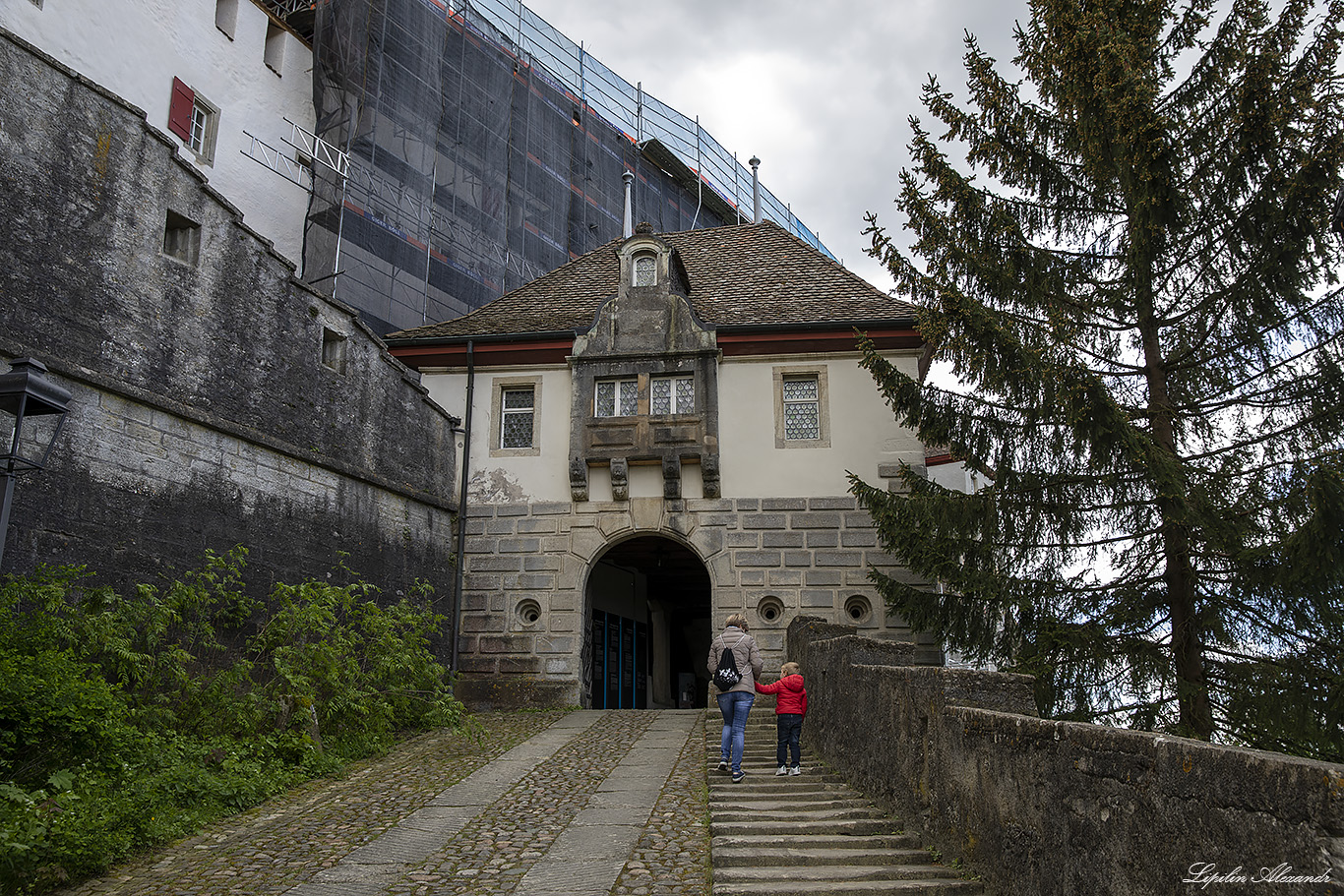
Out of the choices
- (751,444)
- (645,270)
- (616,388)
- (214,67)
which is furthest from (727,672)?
(214,67)

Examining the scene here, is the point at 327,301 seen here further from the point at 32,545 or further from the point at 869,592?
the point at 869,592

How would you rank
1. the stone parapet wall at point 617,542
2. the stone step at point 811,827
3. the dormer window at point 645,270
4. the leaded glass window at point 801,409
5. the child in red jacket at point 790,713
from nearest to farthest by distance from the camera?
the stone step at point 811,827, the child in red jacket at point 790,713, the stone parapet wall at point 617,542, the leaded glass window at point 801,409, the dormer window at point 645,270

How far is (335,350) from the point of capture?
1324 cm

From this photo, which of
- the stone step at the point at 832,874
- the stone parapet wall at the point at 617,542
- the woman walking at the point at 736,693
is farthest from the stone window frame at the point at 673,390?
the stone step at the point at 832,874

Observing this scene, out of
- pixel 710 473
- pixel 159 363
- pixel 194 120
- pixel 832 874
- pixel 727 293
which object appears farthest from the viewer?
pixel 194 120

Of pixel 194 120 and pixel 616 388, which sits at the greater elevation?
pixel 194 120

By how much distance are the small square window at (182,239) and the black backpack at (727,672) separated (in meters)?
7.28

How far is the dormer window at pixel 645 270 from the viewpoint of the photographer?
16.3m

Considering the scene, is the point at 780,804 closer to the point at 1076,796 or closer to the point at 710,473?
the point at 1076,796

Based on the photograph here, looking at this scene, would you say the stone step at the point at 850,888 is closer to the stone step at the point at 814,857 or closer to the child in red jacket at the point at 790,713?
the stone step at the point at 814,857

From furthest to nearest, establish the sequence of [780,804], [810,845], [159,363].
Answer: [159,363]
[780,804]
[810,845]

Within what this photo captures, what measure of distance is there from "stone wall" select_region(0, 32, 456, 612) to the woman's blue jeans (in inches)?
228

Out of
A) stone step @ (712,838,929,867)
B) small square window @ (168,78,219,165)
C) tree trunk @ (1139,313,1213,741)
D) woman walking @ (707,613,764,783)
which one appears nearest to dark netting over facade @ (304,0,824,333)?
small square window @ (168,78,219,165)

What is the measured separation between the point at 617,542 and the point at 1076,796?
1151 cm
